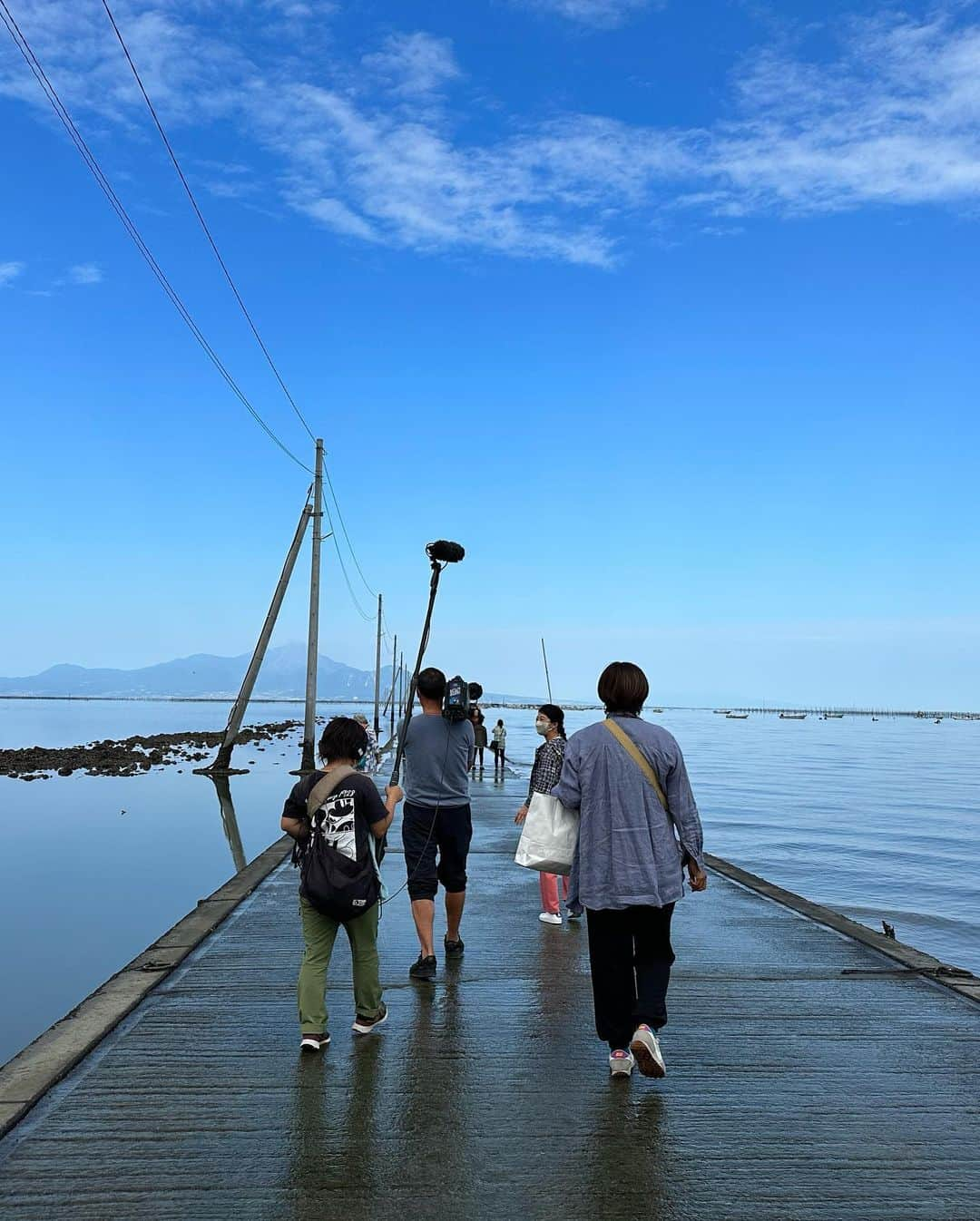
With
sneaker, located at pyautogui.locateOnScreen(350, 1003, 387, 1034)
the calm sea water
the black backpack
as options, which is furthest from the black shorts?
the calm sea water

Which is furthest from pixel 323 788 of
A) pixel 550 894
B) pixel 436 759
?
pixel 550 894

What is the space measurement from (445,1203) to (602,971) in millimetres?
1408

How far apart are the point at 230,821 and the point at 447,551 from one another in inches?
576

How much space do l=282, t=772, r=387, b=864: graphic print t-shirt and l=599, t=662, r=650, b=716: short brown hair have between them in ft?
3.85

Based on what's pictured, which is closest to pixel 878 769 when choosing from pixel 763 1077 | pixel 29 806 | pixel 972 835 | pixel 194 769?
pixel 972 835

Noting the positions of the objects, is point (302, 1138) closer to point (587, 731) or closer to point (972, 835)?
point (587, 731)

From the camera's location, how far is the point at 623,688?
481cm

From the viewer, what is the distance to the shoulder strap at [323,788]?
495 cm

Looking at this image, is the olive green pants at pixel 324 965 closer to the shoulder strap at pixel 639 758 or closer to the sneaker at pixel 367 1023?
the sneaker at pixel 367 1023

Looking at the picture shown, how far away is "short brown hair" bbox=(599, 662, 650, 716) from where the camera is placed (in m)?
4.79

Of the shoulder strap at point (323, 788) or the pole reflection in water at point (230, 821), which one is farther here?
the pole reflection in water at point (230, 821)

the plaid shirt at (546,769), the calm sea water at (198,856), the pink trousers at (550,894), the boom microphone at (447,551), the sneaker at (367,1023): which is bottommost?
the calm sea water at (198,856)

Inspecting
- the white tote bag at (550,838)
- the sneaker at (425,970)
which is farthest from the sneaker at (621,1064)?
the sneaker at (425,970)

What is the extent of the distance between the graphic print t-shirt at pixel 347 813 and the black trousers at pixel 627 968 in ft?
3.66
